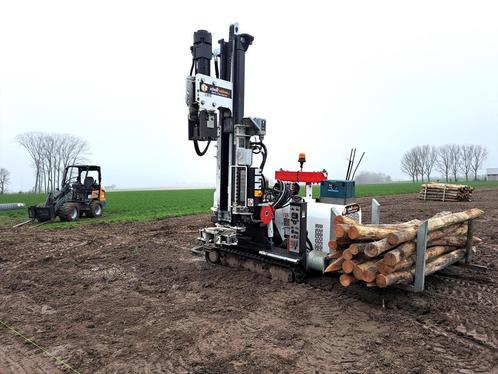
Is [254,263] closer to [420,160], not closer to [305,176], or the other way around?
[305,176]

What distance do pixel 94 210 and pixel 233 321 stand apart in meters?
15.3

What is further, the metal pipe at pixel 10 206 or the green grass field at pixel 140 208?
the metal pipe at pixel 10 206

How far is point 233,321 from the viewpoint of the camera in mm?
5164

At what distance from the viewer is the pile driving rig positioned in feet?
22.6

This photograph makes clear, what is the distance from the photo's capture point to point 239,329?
491cm

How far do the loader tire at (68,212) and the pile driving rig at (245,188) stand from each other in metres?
11.4

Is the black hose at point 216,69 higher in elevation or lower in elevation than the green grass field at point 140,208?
higher

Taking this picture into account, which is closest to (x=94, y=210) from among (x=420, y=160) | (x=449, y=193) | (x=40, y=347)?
(x=40, y=347)

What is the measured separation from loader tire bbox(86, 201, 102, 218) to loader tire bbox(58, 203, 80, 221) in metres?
1.09

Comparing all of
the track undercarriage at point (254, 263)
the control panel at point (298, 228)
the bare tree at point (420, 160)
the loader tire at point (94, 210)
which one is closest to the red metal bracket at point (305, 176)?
the control panel at point (298, 228)

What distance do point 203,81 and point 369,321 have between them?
494cm

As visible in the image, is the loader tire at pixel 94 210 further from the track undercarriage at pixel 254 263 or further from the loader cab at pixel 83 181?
the track undercarriage at pixel 254 263

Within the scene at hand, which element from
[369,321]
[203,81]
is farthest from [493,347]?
[203,81]

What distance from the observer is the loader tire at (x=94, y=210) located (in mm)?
18267
